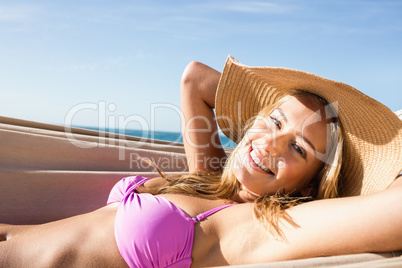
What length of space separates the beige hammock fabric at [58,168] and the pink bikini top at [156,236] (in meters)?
0.68

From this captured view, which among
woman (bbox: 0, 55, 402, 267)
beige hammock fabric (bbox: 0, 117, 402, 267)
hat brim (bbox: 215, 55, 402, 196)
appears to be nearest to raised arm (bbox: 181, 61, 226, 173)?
hat brim (bbox: 215, 55, 402, 196)

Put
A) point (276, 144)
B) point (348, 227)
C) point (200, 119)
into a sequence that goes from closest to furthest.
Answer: point (348, 227) < point (276, 144) < point (200, 119)

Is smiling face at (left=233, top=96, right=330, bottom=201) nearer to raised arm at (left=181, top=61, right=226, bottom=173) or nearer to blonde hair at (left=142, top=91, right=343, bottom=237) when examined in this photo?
blonde hair at (left=142, top=91, right=343, bottom=237)

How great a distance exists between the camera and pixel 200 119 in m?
1.93

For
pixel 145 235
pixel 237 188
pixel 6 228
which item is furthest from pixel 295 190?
Answer: pixel 6 228

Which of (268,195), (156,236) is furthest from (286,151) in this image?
(156,236)

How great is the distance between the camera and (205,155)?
6.22 feet

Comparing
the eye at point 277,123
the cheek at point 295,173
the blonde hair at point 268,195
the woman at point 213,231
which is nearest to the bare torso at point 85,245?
the woman at point 213,231

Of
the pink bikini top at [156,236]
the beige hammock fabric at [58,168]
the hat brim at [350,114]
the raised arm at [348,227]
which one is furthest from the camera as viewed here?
the beige hammock fabric at [58,168]

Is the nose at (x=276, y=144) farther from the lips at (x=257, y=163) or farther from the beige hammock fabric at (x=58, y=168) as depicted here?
Answer: the beige hammock fabric at (x=58, y=168)

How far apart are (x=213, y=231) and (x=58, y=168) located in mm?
1097

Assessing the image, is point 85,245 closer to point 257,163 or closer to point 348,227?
point 257,163

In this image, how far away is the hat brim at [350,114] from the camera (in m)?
1.33

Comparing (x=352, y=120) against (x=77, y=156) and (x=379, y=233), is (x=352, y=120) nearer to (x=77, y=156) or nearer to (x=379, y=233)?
(x=379, y=233)
